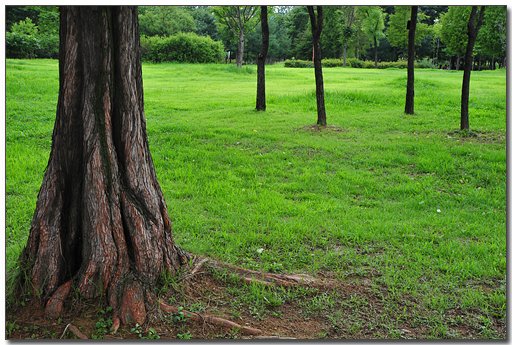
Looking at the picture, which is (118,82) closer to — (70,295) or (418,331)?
(70,295)

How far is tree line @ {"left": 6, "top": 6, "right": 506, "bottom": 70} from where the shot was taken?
96.4 feet

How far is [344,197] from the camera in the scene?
20.6ft

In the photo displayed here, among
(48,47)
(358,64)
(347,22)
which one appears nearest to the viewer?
(48,47)

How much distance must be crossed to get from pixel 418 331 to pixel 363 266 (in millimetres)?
1057

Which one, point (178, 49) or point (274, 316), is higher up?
point (178, 49)

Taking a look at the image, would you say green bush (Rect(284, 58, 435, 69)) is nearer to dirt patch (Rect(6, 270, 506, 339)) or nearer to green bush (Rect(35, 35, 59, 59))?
green bush (Rect(35, 35, 59, 59))

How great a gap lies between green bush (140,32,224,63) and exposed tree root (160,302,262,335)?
40.5m

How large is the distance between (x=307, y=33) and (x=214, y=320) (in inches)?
2351

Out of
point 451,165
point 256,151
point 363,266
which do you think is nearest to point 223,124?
point 256,151

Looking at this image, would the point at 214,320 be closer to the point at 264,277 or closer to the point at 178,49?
the point at 264,277

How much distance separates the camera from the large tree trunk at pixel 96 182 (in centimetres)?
308

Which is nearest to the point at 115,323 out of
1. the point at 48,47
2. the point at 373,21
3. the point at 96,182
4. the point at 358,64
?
the point at 96,182

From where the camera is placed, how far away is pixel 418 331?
3.21 meters

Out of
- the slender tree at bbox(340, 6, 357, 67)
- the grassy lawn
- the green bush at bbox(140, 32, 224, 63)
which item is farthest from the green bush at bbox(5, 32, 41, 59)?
the slender tree at bbox(340, 6, 357, 67)
